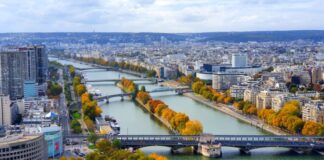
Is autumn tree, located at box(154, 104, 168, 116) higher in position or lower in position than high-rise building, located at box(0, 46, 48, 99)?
lower

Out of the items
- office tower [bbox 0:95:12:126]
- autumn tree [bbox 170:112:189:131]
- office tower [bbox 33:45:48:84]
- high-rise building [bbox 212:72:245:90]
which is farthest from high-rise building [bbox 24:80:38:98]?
high-rise building [bbox 212:72:245:90]

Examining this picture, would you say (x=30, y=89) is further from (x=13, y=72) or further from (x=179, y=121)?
(x=179, y=121)

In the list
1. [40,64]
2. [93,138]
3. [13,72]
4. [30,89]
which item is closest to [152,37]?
[40,64]

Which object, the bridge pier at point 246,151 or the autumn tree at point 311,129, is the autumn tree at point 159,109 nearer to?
the autumn tree at point 311,129

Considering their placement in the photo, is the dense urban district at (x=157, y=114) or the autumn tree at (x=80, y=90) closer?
the dense urban district at (x=157, y=114)

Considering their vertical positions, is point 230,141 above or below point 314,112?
below

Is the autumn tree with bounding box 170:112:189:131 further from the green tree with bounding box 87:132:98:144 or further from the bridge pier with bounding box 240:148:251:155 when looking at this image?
the green tree with bounding box 87:132:98:144

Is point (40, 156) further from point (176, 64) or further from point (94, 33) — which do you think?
point (94, 33)

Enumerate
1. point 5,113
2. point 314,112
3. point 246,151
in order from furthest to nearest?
point 314,112, point 5,113, point 246,151

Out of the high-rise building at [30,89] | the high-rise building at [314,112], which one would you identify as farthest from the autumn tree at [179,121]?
the high-rise building at [30,89]
